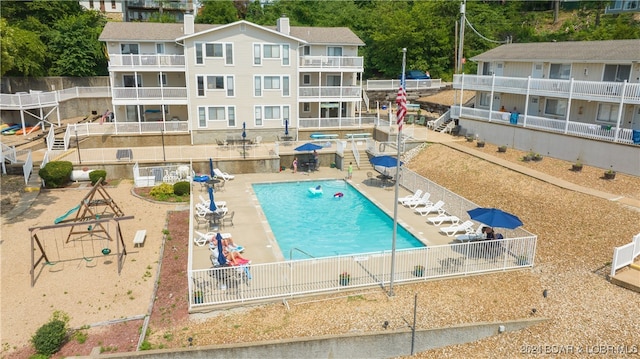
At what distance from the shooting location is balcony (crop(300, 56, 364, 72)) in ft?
129

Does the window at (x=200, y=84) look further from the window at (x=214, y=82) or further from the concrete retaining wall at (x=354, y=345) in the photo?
the concrete retaining wall at (x=354, y=345)

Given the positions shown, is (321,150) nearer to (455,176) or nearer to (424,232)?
(455,176)

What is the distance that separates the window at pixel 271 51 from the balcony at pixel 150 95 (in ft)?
23.9

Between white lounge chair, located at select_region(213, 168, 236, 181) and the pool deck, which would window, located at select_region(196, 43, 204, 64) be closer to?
white lounge chair, located at select_region(213, 168, 236, 181)

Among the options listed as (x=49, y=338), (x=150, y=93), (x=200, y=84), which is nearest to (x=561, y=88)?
(x=200, y=84)

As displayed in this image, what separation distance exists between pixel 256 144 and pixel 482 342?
2530 cm

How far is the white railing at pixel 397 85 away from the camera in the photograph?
1774 inches

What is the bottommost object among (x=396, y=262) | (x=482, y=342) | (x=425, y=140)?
(x=482, y=342)

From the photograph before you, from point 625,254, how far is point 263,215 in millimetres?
16243

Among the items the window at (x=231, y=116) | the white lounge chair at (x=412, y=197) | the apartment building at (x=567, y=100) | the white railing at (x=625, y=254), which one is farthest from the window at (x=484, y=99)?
the white railing at (x=625, y=254)

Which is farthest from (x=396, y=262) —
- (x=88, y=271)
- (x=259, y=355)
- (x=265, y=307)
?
(x=88, y=271)

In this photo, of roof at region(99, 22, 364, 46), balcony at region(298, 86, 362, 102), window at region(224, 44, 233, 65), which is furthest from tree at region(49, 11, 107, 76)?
balcony at region(298, 86, 362, 102)

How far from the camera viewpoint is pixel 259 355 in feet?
43.0

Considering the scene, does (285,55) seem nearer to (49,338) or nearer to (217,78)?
(217,78)
